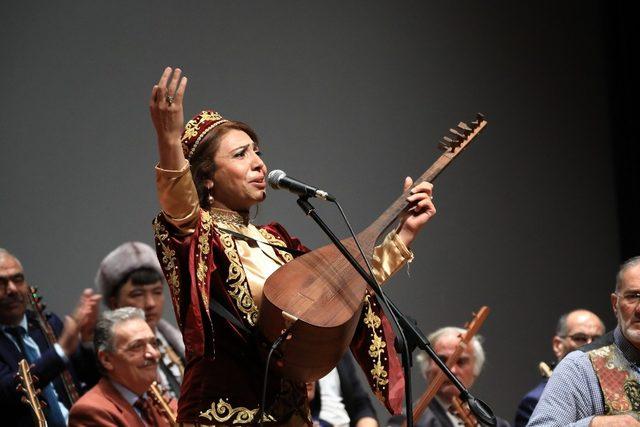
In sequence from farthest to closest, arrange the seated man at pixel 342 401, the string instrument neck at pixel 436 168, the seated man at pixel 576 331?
the seated man at pixel 576 331 < the seated man at pixel 342 401 < the string instrument neck at pixel 436 168

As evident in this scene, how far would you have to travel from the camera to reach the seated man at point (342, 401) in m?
4.28

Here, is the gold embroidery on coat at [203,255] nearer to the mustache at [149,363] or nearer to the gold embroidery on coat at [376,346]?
the gold embroidery on coat at [376,346]

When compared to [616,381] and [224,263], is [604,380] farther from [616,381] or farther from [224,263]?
[224,263]

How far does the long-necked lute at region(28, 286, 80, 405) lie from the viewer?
396 centimetres

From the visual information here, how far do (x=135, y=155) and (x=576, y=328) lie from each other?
7.46ft

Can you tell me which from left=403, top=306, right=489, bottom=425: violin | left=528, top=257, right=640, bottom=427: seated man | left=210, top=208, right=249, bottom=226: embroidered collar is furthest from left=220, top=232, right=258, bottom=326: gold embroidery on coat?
left=403, top=306, right=489, bottom=425: violin

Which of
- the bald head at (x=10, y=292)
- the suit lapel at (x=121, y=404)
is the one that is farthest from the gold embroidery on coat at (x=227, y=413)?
the bald head at (x=10, y=292)

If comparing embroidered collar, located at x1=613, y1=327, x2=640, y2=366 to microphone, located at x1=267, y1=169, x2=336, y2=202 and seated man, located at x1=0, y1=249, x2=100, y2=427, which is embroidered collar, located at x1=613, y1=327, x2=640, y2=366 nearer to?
microphone, located at x1=267, y1=169, x2=336, y2=202

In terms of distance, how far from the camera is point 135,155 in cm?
475

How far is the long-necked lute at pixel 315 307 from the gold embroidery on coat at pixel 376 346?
227mm

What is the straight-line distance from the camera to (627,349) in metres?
3.30

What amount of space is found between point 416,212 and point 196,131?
662 millimetres

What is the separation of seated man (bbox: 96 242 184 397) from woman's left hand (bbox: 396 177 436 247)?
1733 millimetres

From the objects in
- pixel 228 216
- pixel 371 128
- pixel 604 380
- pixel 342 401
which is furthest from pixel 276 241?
pixel 371 128
